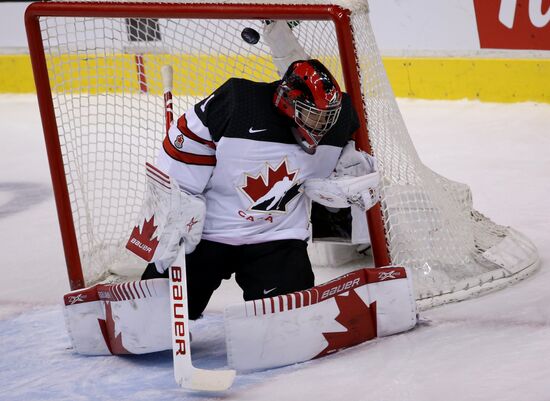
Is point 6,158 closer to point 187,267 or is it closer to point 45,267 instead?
point 45,267

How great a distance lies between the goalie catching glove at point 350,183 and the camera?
101 inches

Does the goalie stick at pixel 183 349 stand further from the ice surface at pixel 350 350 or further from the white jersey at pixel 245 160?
the white jersey at pixel 245 160

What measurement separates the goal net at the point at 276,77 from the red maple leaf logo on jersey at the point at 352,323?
219mm

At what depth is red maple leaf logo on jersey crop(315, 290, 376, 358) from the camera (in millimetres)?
2514

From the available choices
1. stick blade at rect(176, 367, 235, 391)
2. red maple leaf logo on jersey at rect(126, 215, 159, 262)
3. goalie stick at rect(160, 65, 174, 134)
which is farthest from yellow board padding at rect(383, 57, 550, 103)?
stick blade at rect(176, 367, 235, 391)

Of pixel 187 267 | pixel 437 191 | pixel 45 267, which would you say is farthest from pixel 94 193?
pixel 437 191

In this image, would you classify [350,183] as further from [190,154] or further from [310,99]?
[190,154]

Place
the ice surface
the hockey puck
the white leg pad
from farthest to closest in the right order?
the hockey puck
the white leg pad
the ice surface

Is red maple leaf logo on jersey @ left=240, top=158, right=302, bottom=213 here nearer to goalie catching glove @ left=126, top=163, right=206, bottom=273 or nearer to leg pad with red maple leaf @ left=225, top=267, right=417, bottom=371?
goalie catching glove @ left=126, top=163, right=206, bottom=273

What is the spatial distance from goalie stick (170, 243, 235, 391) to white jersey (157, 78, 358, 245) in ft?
0.56

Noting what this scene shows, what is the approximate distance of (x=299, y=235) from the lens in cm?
266

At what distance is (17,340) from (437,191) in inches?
50.7

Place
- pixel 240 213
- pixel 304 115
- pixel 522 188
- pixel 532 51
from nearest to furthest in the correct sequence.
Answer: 1. pixel 304 115
2. pixel 240 213
3. pixel 522 188
4. pixel 532 51

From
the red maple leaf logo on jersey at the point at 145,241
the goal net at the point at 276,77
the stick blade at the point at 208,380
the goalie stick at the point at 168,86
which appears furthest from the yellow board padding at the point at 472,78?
the stick blade at the point at 208,380
